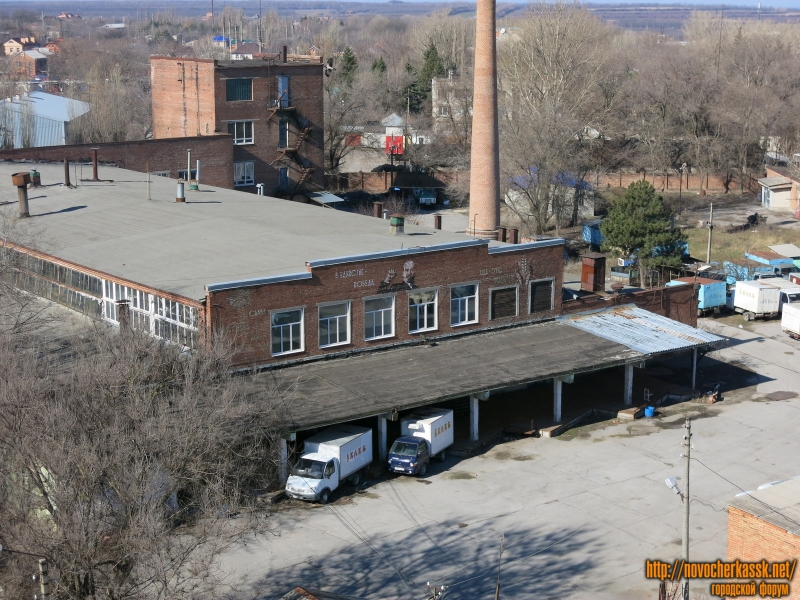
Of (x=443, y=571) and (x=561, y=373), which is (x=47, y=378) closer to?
(x=443, y=571)

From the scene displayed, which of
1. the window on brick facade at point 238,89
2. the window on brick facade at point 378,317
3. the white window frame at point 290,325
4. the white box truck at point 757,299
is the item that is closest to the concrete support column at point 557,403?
the window on brick facade at point 378,317

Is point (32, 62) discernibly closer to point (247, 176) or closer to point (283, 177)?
point (283, 177)

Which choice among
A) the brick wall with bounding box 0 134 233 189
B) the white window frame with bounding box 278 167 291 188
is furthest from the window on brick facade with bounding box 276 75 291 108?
the brick wall with bounding box 0 134 233 189

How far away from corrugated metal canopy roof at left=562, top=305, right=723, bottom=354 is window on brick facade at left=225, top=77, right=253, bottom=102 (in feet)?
103

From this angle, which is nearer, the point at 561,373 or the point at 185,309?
the point at 185,309

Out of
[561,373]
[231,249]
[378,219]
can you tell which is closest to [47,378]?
[231,249]

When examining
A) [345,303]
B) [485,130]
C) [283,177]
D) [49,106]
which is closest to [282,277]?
[345,303]

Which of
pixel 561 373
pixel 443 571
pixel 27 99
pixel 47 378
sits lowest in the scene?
pixel 443 571

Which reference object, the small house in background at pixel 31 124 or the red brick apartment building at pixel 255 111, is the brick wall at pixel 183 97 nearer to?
the red brick apartment building at pixel 255 111

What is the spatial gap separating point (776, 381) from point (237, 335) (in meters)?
19.7

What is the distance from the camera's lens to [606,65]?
84625mm

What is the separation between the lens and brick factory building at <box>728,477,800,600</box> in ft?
64.0

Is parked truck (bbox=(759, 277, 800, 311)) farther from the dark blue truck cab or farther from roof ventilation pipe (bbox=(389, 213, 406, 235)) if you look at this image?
the dark blue truck cab

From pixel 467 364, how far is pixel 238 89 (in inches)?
1375
